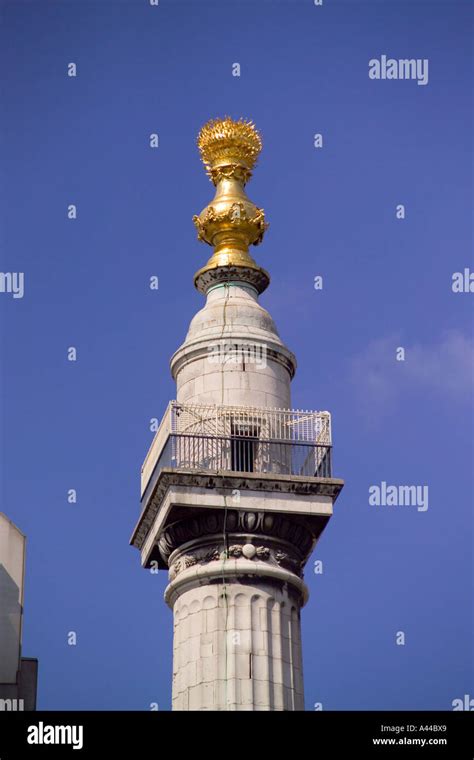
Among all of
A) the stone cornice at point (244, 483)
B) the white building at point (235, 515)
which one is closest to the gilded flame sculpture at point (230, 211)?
the white building at point (235, 515)

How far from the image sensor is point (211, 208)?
59781 millimetres

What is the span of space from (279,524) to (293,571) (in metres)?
1.56

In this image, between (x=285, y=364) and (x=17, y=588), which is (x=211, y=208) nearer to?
(x=285, y=364)

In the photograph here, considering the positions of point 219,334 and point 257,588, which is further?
point 219,334

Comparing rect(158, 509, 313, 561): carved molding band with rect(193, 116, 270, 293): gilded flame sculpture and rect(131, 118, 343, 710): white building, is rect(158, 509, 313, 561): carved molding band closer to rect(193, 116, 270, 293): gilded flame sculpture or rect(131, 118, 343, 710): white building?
rect(131, 118, 343, 710): white building

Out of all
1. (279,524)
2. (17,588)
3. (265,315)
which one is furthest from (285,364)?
(17,588)

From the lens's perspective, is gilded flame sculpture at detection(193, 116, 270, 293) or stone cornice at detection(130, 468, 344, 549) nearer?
stone cornice at detection(130, 468, 344, 549)

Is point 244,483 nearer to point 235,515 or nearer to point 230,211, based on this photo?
point 235,515

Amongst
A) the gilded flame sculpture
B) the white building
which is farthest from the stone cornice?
the gilded flame sculpture

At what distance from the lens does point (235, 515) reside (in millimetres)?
51875

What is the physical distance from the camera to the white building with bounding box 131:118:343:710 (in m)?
50.3

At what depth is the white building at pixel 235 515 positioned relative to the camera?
50.3 m
